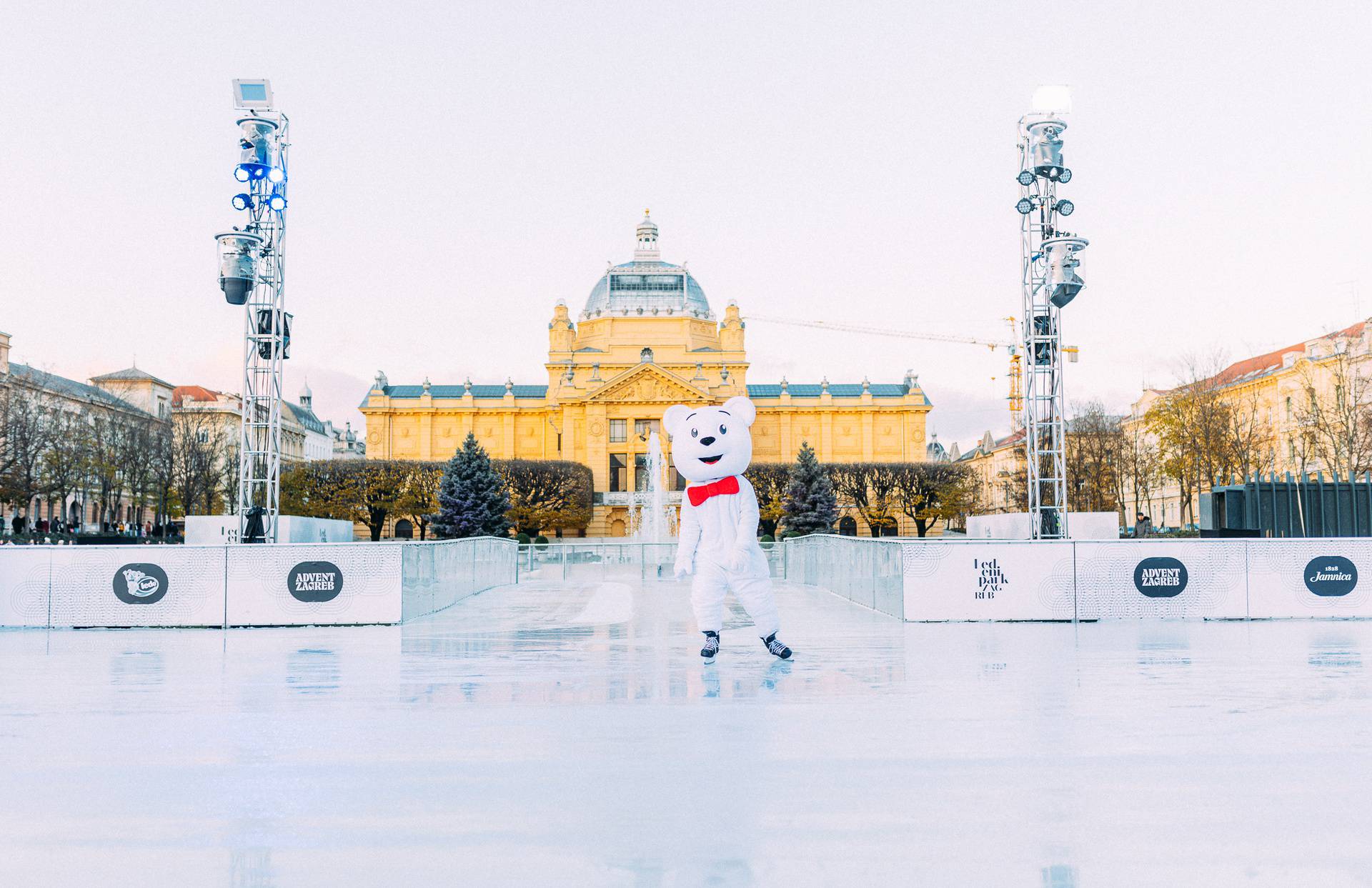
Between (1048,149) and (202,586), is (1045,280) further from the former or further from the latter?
(202,586)

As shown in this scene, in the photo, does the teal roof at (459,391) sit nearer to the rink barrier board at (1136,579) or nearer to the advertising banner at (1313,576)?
the rink barrier board at (1136,579)

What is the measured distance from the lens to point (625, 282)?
97625mm

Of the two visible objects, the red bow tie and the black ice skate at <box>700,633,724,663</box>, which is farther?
the red bow tie

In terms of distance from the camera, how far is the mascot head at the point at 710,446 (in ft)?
34.1

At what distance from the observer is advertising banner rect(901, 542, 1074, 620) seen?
1430 cm

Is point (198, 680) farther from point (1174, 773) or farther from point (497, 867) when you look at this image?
point (1174, 773)

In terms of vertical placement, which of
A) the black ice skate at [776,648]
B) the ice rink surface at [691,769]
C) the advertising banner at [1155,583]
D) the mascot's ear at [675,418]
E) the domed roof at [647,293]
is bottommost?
the ice rink surface at [691,769]

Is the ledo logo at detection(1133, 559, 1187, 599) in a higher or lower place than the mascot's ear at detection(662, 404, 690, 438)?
lower

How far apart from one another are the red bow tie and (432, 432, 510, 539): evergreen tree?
139ft

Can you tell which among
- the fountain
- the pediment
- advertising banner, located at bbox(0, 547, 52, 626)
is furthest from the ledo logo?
the pediment

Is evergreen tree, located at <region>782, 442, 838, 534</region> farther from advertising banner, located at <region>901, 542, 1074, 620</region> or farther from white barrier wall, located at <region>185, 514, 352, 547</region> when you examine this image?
advertising banner, located at <region>901, 542, 1074, 620</region>

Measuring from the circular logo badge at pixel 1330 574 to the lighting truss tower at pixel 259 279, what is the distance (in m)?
15.2

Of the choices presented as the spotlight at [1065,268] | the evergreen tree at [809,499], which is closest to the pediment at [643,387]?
the evergreen tree at [809,499]

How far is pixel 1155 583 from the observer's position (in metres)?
14.4
